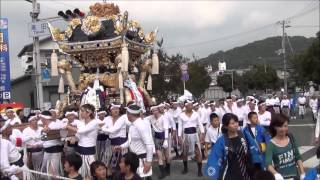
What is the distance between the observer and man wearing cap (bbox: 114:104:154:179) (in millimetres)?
8867

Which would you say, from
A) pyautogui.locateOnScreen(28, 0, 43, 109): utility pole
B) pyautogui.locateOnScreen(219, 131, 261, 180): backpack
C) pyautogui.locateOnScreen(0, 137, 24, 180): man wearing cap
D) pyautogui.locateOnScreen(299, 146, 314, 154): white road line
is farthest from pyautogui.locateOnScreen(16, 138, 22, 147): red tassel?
pyautogui.locateOnScreen(28, 0, 43, 109): utility pole

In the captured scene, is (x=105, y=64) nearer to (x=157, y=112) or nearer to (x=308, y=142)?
(x=157, y=112)

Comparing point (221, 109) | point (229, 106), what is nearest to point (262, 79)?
point (221, 109)

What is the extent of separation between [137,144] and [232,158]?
123 inches

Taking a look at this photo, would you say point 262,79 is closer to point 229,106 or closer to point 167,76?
point 167,76

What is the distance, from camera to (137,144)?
9.25 m

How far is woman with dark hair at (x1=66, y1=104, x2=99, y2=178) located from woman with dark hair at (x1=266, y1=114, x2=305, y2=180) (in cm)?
433

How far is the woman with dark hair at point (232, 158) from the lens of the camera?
21.1 ft

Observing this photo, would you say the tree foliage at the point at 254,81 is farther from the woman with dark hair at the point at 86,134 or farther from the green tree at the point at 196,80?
the woman with dark hair at the point at 86,134

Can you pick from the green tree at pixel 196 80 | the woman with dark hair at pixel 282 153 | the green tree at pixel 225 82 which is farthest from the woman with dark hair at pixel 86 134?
the green tree at pixel 225 82

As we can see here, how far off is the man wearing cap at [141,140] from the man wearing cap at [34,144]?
2.33 m

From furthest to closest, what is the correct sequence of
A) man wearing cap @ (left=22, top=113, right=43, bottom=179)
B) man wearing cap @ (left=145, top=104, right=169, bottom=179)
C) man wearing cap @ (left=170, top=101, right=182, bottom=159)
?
1. man wearing cap @ (left=170, top=101, right=182, bottom=159)
2. man wearing cap @ (left=145, top=104, right=169, bottom=179)
3. man wearing cap @ (left=22, top=113, right=43, bottom=179)

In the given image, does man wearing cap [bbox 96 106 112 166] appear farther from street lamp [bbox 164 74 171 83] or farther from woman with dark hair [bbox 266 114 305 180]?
street lamp [bbox 164 74 171 83]

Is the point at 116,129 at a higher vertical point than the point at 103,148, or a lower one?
higher
